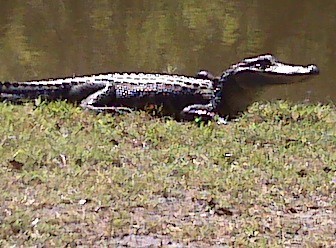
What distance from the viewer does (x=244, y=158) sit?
4.23m

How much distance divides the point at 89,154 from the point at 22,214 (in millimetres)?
952

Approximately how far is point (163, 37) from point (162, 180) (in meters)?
5.45

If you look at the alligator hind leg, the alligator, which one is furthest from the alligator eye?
the alligator hind leg

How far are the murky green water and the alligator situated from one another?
0.53 m

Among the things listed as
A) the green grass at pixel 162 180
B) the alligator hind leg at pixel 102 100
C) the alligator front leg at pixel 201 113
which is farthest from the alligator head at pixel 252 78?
the alligator hind leg at pixel 102 100

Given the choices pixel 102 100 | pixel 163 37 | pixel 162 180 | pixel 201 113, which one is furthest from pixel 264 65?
pixel 163 37

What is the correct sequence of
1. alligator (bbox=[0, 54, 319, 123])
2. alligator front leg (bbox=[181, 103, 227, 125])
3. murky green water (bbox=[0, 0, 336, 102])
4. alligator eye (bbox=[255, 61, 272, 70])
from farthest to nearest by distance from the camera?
murky green water (bbox=[0, 0, 336, 102]) < alligator eye (bbox=[255, 61, 272, 70]) < alligator (bbox=[0, 54, 319, 123]) < alligator front leg (bbox=[181, 103, 227, 125])

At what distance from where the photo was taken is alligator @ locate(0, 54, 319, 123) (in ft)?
18.2

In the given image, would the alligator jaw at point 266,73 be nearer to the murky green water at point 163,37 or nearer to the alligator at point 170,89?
the alligator at point 170,89

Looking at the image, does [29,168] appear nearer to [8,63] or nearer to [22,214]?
[22,214]

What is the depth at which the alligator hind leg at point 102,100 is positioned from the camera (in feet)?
17.4

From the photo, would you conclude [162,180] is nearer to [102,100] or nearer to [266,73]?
[102,100]

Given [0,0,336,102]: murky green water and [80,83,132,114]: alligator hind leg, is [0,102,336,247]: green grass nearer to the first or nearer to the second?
[80,83,132,114]: alligator hind leg

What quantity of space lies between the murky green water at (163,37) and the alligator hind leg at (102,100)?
1262mm
